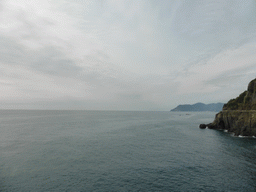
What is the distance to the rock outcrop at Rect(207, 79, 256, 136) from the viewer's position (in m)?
61.1

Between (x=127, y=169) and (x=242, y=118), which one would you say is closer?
(x=127, y=169)

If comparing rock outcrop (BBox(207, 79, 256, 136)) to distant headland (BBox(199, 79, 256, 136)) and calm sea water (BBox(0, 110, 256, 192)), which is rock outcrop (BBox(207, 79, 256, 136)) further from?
calm sea water (BBox(0, 110, 256, 192))

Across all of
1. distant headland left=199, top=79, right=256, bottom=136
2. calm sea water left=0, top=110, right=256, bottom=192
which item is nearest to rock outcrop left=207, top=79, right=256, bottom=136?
distant headland left=199, top=79, right=256, bottom=136

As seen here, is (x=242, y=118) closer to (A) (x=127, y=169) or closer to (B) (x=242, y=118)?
(B) (x=242, y=118)

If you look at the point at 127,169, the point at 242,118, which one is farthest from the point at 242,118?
the point at 127,169

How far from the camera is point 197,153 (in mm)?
40375

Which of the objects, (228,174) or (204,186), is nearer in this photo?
(204,186)

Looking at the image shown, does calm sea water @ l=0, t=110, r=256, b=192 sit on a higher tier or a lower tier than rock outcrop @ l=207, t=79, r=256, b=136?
lower

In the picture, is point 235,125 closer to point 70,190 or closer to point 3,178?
point 70,190

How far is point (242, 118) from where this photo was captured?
216 feet

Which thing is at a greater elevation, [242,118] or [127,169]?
[242,118]

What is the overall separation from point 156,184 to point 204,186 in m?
8.02

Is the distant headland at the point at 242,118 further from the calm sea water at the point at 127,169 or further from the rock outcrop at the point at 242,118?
the calm sea water at the point at 127,169

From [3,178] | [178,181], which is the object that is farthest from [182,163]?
[3,178]
